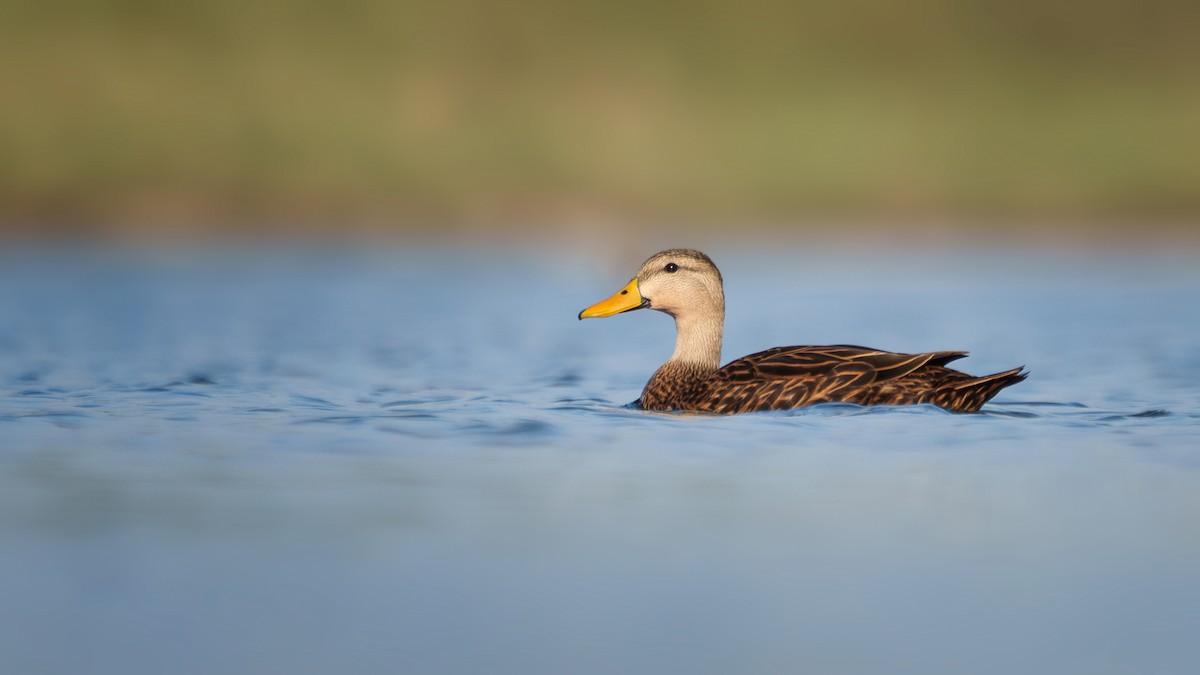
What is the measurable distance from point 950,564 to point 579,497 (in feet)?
5.55

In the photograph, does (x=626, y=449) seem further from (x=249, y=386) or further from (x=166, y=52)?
(x=166, y=52)

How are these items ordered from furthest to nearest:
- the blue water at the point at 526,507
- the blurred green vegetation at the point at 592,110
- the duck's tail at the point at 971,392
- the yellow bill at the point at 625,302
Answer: the blurred green vegetation at the point at 592,110 < the yellow bill at the point at 625,302 < the duck's tail at the point at 971,392 < the blue water at the point at 526,507

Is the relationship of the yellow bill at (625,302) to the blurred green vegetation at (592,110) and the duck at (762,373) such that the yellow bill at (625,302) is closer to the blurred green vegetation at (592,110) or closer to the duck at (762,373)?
the duck at (762,373)

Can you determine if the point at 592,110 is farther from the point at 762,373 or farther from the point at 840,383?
the point at 840,383

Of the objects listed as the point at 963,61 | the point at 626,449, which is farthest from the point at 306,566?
the point at 963,61

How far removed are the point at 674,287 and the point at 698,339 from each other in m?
0.35

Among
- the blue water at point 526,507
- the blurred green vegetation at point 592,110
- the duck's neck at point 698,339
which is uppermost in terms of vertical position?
the blurred green vegetation at point 592,110

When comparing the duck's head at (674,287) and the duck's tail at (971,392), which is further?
the duck's head at (674,287)

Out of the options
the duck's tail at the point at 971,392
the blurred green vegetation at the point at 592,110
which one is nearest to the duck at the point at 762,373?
the duck's tail at the point at 971,392

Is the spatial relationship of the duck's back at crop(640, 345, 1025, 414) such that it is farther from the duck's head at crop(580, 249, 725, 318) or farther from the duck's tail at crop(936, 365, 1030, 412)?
the duck's head at crop(580, 249, 725, 318)

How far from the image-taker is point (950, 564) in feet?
20.2

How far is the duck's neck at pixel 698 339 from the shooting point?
1094 centimetres

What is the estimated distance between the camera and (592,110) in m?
32.1

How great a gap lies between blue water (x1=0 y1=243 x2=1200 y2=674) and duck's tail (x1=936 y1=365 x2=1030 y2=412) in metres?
0.22
